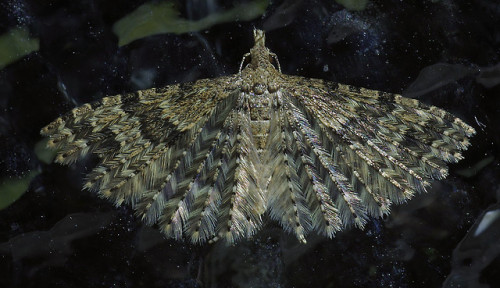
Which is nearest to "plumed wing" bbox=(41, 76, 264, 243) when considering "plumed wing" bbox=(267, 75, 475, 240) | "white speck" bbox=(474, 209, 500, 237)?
"plumed wing" bbox=(267, 75, 475, 240)

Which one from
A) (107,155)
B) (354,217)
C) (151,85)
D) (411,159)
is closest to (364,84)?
(411,159)

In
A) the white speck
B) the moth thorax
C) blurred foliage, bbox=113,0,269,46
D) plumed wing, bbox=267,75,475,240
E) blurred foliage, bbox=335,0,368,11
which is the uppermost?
blurred foliage, bbox=113,0,269,46

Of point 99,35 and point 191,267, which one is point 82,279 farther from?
point 99,35

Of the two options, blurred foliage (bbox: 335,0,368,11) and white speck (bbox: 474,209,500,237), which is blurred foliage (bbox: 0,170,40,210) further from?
white speck (bbox: 474,209,500,237)

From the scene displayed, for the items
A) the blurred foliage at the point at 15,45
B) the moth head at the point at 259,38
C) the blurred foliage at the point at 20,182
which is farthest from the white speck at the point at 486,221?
the blurred foliage at the point at 15,45

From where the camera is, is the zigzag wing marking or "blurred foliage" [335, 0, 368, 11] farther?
"blurred foliage" [335, 0, 368, 11]

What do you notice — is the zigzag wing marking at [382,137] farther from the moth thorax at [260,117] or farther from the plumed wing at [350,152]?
the moth thorax at [260,117]

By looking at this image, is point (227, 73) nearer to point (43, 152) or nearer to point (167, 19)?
point (167, 19)
